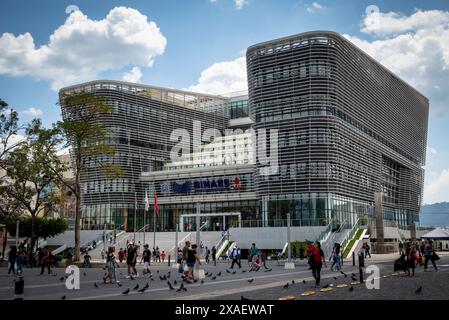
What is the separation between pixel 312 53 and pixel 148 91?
36822mm

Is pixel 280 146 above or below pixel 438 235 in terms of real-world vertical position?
above

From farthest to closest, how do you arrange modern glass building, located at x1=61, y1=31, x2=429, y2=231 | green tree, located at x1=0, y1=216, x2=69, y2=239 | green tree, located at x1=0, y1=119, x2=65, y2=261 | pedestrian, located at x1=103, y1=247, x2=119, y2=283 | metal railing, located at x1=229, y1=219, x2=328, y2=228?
green tree, located at x1=0, y1=216, x2=69, y2=239 < modern glass building, located at x1=61, y1=31, x2=429, y2=231 < metal railing, located at x1=229, y1=219, x2=328, y2=228 < green tree, located at x1=0, y1=119, x2=65, y2=261 < pedestrian, located at x1=103, y1=247, x2=119, y2=283

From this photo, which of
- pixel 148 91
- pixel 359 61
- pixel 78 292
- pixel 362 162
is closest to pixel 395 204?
pixel 362 162

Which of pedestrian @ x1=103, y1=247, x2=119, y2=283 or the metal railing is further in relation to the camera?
the metal railing

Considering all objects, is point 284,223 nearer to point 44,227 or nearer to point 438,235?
point 438,235

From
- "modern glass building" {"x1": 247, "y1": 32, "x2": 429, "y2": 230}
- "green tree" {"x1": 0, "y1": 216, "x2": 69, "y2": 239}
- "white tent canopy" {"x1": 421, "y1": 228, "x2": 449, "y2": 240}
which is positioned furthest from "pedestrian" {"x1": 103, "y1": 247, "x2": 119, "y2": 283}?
"green tree" {"x1": 0, "y1": 216, "x2": 69, "y2": 239}

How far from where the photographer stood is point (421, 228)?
329 ft

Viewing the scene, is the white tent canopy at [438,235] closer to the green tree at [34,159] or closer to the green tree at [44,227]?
the green tree at [34,159]

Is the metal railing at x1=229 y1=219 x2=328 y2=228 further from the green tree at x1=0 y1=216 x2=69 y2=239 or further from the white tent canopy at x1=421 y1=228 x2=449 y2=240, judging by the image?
the green tree at x1=0 y1=216 x2=69 y2=239

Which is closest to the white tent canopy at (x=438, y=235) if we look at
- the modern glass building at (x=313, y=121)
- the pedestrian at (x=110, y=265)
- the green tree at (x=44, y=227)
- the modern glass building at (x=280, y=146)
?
the modern glass building at (x=280, y=146)

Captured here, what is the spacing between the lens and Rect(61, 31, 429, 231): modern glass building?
6378 cm

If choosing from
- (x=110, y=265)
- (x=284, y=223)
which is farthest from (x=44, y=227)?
(x=110, y=265)

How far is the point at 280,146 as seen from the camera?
213 feet
